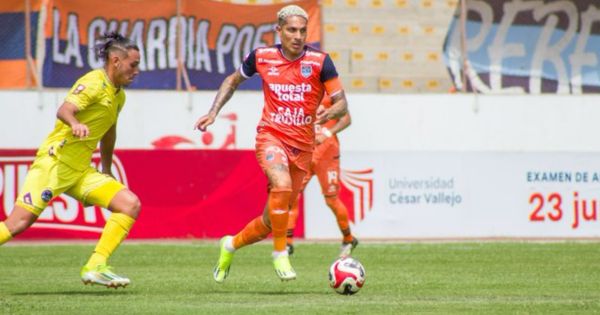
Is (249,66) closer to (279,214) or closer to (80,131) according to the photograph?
(279,214)

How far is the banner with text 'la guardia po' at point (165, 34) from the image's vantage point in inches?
819

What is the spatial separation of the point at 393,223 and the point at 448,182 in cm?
121

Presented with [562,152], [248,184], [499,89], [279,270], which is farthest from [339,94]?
[499,89]

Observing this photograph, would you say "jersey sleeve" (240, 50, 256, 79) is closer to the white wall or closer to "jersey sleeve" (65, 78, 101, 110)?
"jersey sleeve" (65, 78, 101, 110)

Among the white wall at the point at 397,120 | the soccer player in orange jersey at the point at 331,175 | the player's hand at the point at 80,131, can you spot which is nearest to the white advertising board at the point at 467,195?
the white wall at the point at 397,120

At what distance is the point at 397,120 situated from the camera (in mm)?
22219

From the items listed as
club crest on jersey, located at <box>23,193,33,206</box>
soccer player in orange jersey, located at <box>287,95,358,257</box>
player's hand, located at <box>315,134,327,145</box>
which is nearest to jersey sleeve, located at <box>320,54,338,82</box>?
club crest on jersey, located at <box>23,193,33,206</box>

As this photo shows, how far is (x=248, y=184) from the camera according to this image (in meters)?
19.9

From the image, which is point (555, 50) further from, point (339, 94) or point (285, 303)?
point (285, 303)

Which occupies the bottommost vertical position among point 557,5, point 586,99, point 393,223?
point 393,223

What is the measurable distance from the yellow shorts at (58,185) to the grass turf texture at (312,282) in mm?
799

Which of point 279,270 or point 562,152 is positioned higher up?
point 279,270

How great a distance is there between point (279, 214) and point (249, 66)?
1.42 m

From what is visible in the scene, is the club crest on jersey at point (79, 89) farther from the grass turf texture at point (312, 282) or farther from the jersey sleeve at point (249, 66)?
the grass turf texture at point (312, 282)
